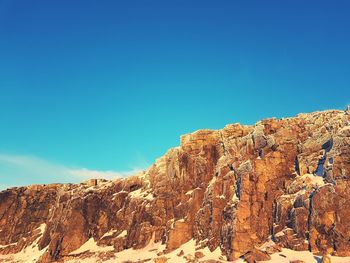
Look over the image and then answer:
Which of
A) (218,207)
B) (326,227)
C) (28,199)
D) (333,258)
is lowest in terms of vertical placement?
(333,258)

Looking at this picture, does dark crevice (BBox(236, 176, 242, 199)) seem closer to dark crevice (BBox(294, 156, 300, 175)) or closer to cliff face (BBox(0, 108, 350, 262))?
cliff face (BBox(0, 108, 350, 262))

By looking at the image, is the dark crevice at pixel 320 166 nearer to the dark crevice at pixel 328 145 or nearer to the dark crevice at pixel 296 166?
the dark crevice at pixel 328 145

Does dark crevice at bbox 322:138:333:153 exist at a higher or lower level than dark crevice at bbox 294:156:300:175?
higher

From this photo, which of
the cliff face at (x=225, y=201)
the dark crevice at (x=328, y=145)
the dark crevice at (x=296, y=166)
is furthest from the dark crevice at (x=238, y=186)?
the dark crevice at (x=328, y=145)

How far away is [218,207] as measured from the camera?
125812 mm

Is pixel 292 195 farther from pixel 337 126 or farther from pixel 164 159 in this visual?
pixel 164 159

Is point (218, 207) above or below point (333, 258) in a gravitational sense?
above

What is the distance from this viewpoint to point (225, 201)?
414 feet

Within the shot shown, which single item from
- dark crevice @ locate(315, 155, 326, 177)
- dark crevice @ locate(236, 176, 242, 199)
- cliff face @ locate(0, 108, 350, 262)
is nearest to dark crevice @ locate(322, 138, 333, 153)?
cliff face @ locate(0, 108, 350, 262)

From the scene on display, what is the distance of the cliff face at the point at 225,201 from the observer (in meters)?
103

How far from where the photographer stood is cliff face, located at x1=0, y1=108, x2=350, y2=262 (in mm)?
103438

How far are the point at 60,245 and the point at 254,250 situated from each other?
83334 mm

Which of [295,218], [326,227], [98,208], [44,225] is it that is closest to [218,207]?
[295,218]

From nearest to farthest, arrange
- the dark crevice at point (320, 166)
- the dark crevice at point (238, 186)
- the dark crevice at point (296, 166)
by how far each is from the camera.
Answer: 1. the dark crevice at point (320, 166)
2. the dark crevice at point (296, 166)
3. the dark crevice at point (238, 186)
